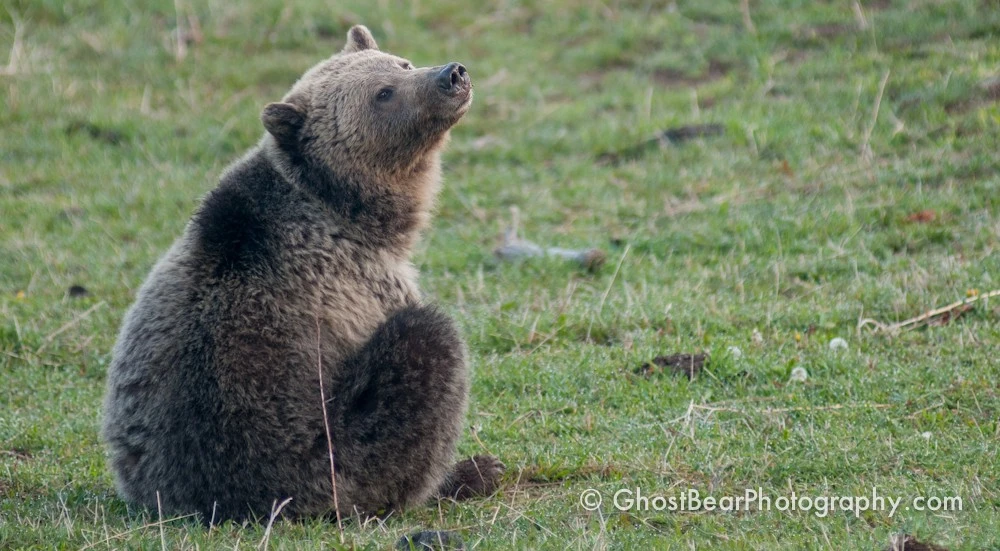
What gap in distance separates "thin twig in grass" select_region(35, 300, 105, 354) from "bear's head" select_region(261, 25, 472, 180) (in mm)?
2815

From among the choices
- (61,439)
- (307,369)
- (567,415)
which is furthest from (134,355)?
(567,415)

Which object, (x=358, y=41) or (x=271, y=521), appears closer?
(x=271, y=521)

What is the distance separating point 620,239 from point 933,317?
2599 mm

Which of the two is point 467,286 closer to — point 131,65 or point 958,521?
point 958,521

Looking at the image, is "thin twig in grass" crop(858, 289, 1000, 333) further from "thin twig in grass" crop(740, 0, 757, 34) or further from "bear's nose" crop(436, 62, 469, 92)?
"thin twig in grass" crop(740, 0, 757, 34)

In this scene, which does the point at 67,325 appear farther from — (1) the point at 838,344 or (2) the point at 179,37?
(2) the point at 179,37

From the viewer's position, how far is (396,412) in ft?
16.2

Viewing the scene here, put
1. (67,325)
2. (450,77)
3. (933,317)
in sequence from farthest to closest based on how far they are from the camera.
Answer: (67,325) → (933,317) → (450,77)

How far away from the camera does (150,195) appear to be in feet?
34.1

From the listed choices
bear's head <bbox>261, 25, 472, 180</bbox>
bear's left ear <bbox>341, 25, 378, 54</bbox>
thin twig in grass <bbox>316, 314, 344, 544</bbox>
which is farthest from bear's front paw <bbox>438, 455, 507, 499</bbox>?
bear's left ear <bbox>341, 25, 378, 54</bbox>

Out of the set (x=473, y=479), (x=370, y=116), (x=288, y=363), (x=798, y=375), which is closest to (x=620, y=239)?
(x=798, y=375)

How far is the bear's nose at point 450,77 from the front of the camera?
18.8 ft

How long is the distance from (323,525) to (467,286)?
3593 mm

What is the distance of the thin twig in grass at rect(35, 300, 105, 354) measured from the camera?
757 cm
